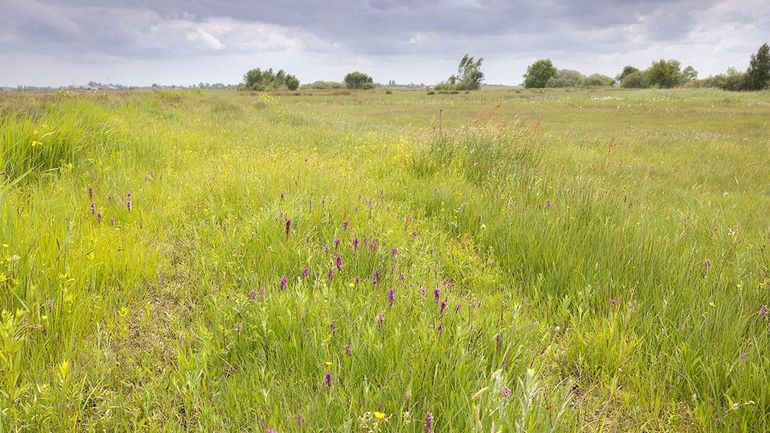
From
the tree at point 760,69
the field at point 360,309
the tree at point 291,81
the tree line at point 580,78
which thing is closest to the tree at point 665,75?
the tree line at point 580,78

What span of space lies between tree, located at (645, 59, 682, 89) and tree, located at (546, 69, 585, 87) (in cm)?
2324

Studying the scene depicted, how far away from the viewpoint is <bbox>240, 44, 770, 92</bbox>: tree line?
203 ft

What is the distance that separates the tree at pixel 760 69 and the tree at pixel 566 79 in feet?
163

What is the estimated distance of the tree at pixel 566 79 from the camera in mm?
108800

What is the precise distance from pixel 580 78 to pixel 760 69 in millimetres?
62280

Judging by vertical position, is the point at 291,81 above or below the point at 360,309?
above

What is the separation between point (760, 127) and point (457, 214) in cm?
2211

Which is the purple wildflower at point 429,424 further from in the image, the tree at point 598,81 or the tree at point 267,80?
the tree at point 598,81

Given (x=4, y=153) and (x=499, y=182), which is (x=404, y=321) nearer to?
(x=499, y=182)

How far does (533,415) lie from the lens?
4.56ft

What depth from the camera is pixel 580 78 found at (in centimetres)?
11962

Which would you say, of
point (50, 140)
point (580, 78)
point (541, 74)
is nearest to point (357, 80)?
point (541, 74)

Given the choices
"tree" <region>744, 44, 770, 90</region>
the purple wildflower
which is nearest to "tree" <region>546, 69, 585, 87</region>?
"tree" <region>744, 44, 770, 90</region>

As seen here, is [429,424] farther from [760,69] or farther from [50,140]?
[760,69]
